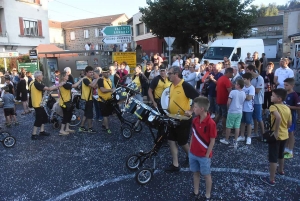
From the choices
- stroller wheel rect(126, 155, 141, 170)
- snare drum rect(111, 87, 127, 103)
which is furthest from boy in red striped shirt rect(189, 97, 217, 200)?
snare drum rect(111, 87, 127, 103)

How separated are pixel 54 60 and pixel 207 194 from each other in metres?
16.5

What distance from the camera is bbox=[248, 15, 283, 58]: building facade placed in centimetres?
5210

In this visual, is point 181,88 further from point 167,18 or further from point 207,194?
point 167,18

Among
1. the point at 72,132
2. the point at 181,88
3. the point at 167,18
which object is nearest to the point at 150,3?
the point at 167,18

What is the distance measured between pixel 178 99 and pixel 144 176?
1430mm

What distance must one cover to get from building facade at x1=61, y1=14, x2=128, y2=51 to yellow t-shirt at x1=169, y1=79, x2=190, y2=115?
43.7 meters

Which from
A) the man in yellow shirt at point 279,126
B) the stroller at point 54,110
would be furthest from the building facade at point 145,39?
the man in yellow shirt at point 279,126

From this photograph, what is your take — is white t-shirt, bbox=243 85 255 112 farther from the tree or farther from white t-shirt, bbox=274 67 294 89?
the tree

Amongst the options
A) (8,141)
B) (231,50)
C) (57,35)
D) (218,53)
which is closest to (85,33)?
(57,35)

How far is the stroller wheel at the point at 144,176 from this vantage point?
4223 millimetres

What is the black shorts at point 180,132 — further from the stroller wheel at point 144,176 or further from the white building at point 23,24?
the white building at point 23,24

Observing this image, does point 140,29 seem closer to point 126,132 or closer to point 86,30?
point 86,30

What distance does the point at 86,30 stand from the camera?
158ft

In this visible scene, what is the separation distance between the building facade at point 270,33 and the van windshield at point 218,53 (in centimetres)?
4050
